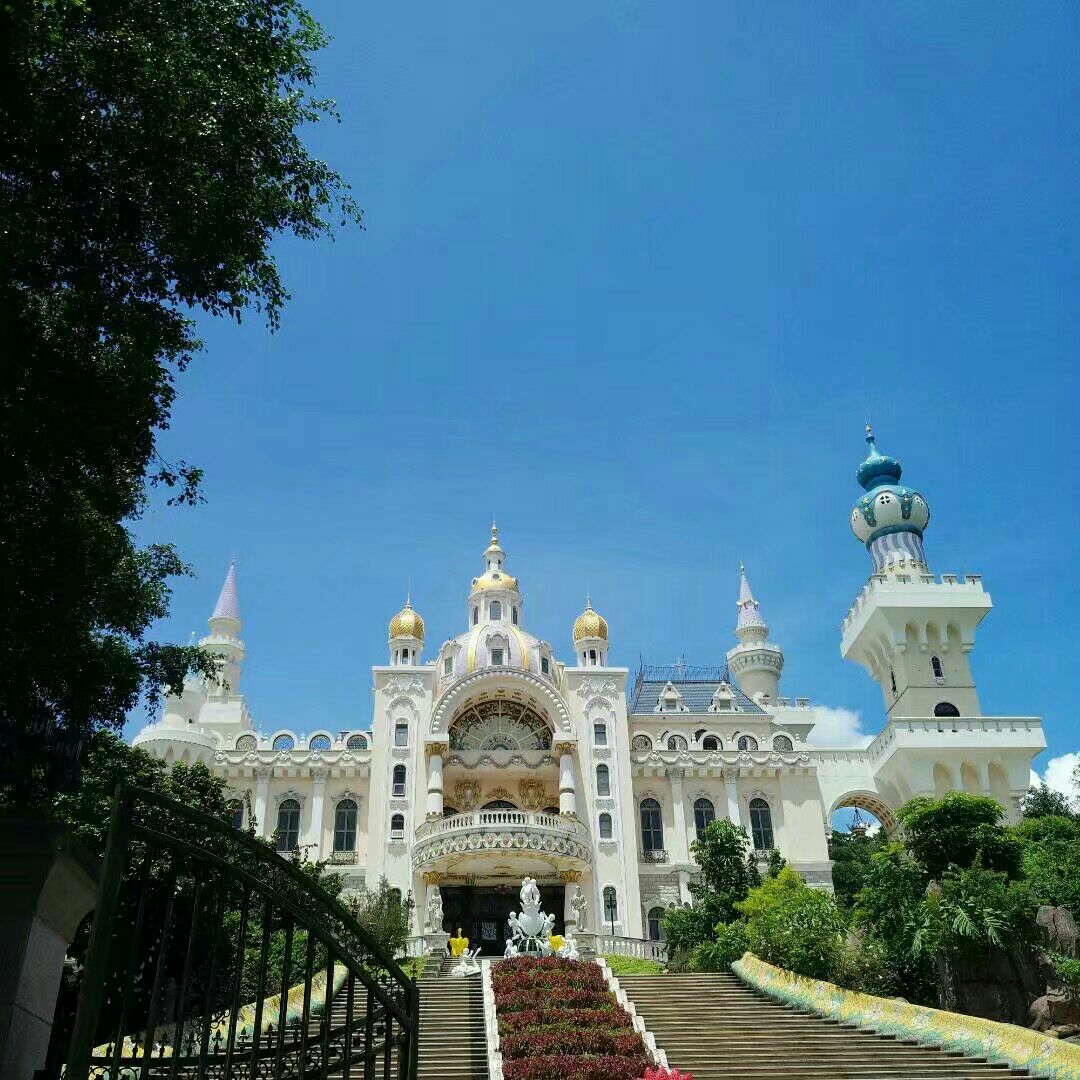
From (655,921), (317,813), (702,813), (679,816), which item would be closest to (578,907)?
(655,921)

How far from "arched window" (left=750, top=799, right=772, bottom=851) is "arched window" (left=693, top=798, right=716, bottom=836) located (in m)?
1.61

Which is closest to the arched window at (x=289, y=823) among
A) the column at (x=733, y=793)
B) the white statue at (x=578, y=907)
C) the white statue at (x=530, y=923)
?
the white statue at (x=578, y=907)

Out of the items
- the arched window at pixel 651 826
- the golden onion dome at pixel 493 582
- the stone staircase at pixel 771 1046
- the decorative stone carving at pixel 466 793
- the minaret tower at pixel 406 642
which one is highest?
the golden onion dome at pixel 493 582

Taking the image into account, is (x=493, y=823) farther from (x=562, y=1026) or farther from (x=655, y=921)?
(x=562, y=1026)

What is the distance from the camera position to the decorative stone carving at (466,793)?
128ft

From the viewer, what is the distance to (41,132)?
9297 millimetres

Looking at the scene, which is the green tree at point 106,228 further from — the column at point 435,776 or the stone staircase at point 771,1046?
the column at point 435,776

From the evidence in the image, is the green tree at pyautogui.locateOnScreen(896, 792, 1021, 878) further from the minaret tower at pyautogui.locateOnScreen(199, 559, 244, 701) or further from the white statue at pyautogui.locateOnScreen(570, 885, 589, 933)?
the minaret tower at pyautogui.locateOnScreen(199, 559, 244, 701)

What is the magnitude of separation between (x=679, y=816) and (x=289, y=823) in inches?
584

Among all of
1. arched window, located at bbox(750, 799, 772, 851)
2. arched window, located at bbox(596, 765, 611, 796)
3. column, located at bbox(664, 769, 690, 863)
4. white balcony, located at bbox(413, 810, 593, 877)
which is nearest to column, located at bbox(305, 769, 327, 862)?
white balcony, located at bbox(413, 810, 593, 877)

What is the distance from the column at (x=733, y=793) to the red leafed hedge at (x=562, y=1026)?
16922mm

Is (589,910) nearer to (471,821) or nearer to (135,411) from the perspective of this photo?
(471,821)

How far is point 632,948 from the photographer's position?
31.7m

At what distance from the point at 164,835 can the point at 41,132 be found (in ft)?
24.6
